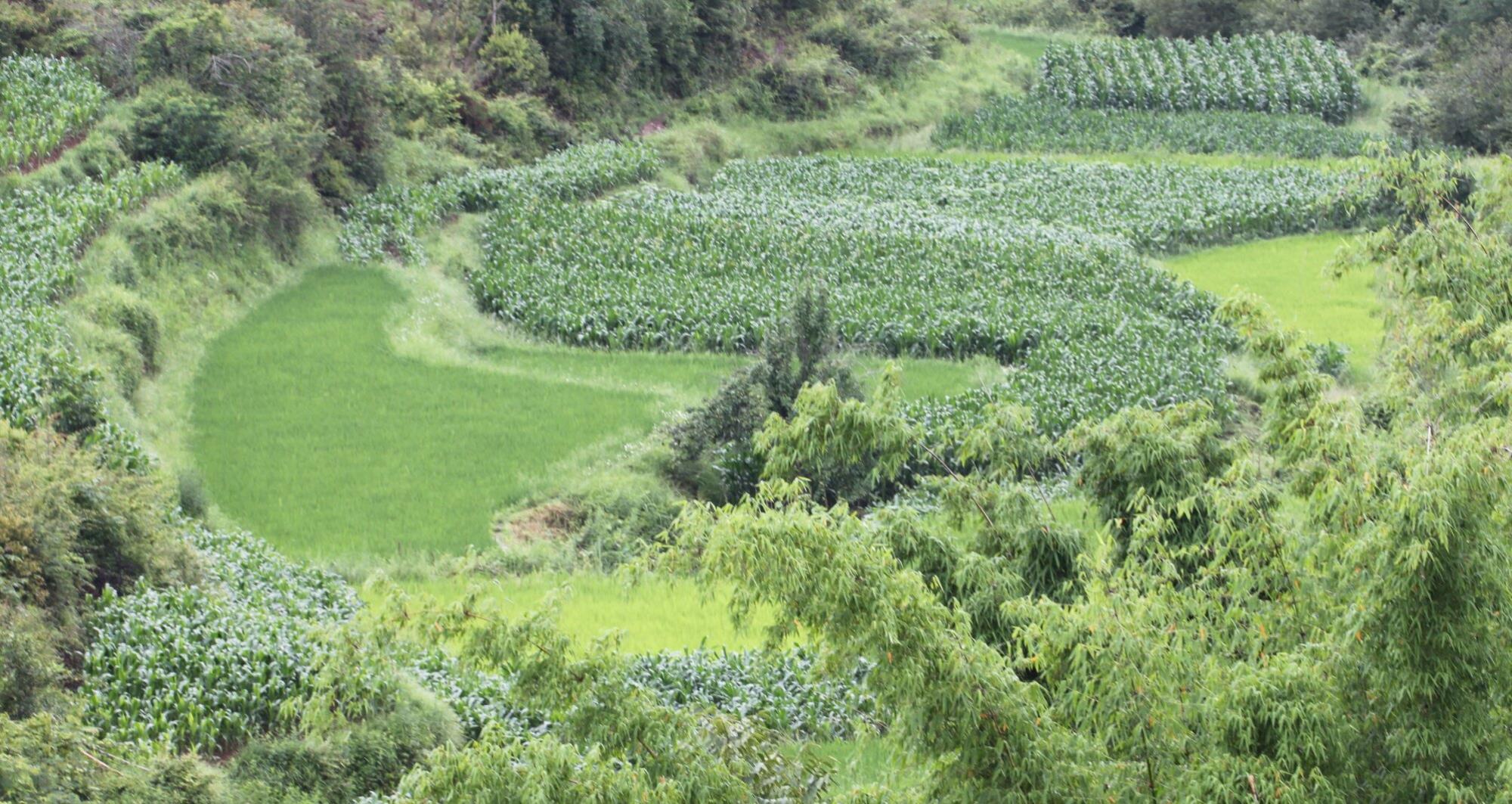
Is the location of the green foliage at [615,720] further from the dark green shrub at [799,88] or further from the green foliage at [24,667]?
the dark green shrub at [799,88]

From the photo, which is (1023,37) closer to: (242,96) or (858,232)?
(858,232)

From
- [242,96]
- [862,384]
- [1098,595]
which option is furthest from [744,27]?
[1098,595]

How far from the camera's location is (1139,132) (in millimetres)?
44938

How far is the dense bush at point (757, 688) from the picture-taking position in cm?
1272

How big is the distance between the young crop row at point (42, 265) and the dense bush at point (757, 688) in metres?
6.84

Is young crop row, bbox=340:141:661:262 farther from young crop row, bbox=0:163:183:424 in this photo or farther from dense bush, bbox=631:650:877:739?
dense bush, bbox=631:650:877:739

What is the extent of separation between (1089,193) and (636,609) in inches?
965

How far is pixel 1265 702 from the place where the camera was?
20.6 ft

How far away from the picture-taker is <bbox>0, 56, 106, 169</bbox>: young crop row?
23766 millimetres

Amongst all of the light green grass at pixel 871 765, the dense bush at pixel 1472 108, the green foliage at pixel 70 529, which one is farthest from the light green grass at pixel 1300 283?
the green foliage at pixel 70 529

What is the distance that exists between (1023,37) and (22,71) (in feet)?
130

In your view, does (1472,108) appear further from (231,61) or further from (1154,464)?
(1154,464)

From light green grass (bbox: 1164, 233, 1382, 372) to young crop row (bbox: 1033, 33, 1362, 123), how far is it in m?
16.4

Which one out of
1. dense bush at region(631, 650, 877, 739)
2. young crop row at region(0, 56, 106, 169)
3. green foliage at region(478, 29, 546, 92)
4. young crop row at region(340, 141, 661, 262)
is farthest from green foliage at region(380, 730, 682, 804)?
green foliage at region(478, 29, 546, 92)
